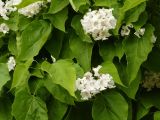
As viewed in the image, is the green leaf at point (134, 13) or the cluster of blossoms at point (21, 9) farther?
the cluster of blossoms at point (21, 9)

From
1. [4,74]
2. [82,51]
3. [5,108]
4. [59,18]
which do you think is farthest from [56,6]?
[5,108]

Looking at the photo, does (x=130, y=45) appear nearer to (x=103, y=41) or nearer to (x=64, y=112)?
(x=103, y=41)

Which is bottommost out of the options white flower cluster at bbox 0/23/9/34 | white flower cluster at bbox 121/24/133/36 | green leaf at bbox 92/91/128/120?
green leaf at bbox 92/91/128/120

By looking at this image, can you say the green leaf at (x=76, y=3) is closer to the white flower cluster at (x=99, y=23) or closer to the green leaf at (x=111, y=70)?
the white flower cluster at (x=99, y=23)

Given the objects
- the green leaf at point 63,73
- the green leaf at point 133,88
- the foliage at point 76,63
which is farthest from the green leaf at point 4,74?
the green leaf at point 133,88

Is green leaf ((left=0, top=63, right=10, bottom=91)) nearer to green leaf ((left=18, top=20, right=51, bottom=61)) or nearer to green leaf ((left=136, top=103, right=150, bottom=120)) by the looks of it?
green leaf ((left=18, top=20, right=51, bottom=61))

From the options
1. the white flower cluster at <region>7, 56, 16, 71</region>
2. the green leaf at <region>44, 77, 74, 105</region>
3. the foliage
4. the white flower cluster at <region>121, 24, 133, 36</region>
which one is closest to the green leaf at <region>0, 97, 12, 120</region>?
the foliage

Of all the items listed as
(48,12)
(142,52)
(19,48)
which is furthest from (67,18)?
(142,52)
